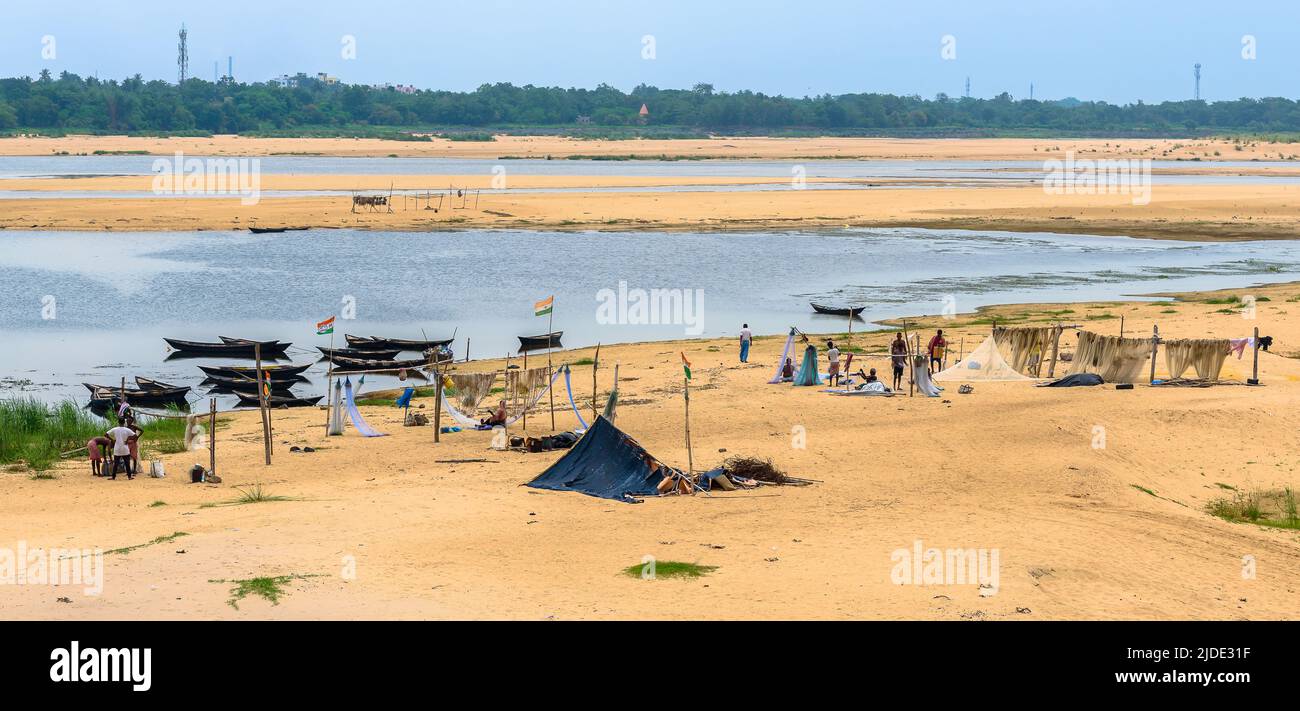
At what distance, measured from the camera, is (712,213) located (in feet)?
235

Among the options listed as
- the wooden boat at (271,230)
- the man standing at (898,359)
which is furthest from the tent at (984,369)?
the wooden boat at (271,230)

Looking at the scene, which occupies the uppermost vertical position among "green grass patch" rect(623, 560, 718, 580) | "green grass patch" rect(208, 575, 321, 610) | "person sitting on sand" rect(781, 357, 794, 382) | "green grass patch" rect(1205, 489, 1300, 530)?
"person sitting on sand" rect(781, 357, 794, 382)

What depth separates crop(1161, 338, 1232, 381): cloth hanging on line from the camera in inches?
1050

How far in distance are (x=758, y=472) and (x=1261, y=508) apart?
742cm

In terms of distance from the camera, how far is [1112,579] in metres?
15.3

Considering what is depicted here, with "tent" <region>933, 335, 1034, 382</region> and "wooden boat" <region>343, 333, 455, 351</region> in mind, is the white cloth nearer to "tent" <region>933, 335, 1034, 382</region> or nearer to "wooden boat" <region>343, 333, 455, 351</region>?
"wooden boat" <region>343, 333, 455, 351</region>

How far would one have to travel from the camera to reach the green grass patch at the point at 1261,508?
18.9 m

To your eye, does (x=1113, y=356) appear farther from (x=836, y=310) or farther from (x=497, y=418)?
(x=836, y=310)

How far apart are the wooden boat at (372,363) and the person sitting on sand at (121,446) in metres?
11.4

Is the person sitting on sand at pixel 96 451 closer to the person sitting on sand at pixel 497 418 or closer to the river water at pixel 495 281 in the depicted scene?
the person sitting on sand at pixel 497 418

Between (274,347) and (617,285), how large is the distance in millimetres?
16053

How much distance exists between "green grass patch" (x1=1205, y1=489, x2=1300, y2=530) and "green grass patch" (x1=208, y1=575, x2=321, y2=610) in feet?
42.4

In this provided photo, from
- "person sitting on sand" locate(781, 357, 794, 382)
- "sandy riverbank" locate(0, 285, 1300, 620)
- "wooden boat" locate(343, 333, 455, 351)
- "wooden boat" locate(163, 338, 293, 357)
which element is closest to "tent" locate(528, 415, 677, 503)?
"sandy riverbank" locate(0, 285, 1300, 620)
